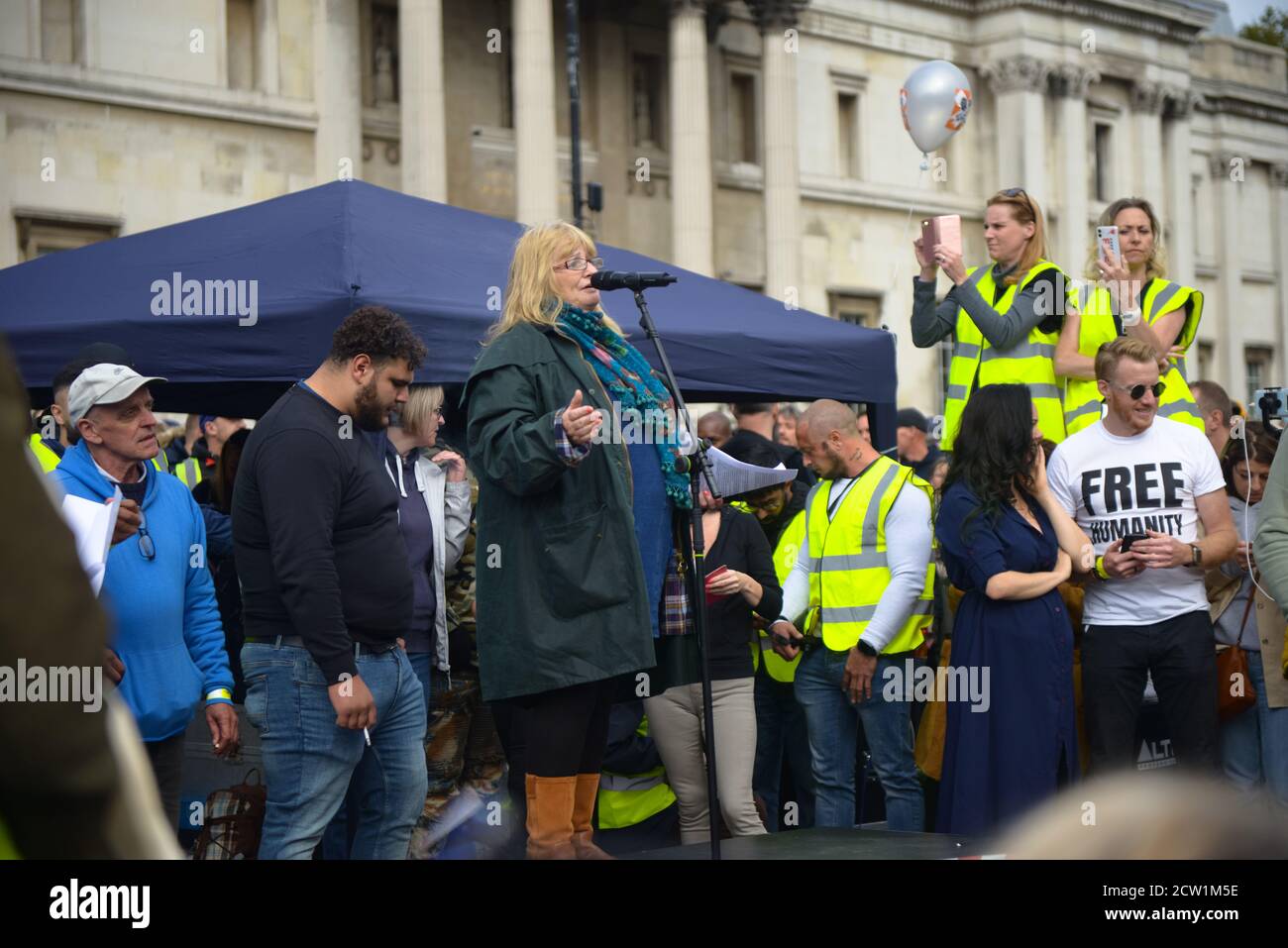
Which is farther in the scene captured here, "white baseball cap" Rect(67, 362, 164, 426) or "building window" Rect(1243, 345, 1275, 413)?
"building window" Rect(1243, 345, 1275, 413)

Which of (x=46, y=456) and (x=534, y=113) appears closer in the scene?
(x=46, y=456)

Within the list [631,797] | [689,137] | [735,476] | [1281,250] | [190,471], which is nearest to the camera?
[735,476]

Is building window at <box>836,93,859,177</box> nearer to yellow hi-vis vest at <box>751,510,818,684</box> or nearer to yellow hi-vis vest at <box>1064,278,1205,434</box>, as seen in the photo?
yellow hi-vis vest at <box>751,510,818,684</box>

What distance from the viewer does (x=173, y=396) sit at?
8.78m

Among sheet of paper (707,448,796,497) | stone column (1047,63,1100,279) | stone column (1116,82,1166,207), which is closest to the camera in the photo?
sheet of paper (707,448,796,497)

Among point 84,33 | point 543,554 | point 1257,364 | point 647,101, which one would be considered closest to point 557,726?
point 543,554

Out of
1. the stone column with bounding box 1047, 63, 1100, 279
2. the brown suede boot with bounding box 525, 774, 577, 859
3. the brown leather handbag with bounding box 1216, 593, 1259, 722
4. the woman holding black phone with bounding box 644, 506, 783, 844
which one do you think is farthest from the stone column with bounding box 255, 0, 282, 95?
the brown suede boot with bounding box 525, 774, 577, 859

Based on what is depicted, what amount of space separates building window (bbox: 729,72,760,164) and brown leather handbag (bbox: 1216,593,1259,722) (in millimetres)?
30162

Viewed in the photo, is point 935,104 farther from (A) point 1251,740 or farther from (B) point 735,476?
(A) point 1251,740

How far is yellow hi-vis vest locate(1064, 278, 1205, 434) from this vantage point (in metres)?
6.97

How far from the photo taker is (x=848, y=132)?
128ft

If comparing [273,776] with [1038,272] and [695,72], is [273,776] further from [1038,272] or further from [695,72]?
[695,72]

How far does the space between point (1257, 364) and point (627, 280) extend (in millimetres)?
50792

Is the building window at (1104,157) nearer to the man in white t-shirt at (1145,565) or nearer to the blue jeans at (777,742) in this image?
the blue jeans at (777,742)
